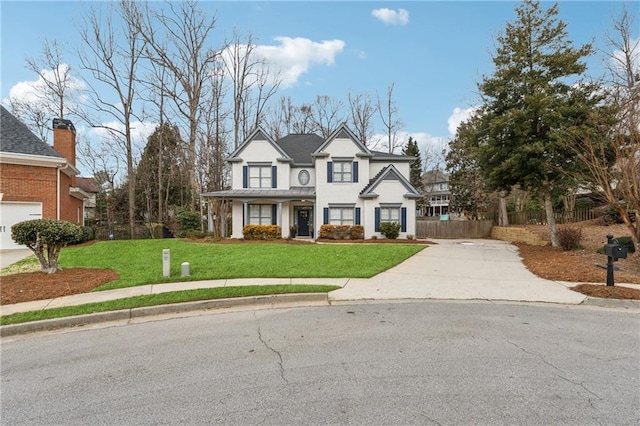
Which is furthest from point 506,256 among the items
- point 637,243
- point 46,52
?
point 46,52

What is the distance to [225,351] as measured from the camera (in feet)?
14.2

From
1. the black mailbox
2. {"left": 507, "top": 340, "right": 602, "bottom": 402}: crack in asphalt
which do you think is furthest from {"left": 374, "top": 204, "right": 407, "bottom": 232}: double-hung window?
{"left": 507, "top": 340, "right": 602, "bottom": 402}: crack in asphalt

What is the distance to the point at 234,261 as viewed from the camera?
36.5ft

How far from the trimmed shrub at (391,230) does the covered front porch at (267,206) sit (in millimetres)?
4416

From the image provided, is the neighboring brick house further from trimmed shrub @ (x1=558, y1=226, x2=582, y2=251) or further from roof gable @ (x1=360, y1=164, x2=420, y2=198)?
trimmed shrub @ (x1=558, y1=226, x2=582, y2=251)

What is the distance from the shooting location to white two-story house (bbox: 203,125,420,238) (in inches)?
826

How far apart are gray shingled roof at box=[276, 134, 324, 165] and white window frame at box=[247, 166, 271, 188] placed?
2.05m

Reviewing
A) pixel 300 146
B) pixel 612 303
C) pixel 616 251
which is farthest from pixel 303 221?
pixel 612 303

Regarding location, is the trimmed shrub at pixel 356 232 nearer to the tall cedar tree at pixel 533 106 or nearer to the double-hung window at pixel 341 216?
the double-hung window at pixel 341 216

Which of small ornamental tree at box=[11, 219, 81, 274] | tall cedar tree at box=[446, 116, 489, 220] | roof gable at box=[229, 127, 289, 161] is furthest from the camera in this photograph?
tall cedar tree at box=[446, 116, 489, 220]

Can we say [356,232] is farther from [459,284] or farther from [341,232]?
[459,284]

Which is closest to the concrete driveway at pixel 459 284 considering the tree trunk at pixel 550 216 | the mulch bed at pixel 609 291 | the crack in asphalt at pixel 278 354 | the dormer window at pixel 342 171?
the mulch bed at pixel 609 291

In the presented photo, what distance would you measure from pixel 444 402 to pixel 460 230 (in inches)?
986

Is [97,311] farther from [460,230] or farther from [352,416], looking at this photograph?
[460,230]
